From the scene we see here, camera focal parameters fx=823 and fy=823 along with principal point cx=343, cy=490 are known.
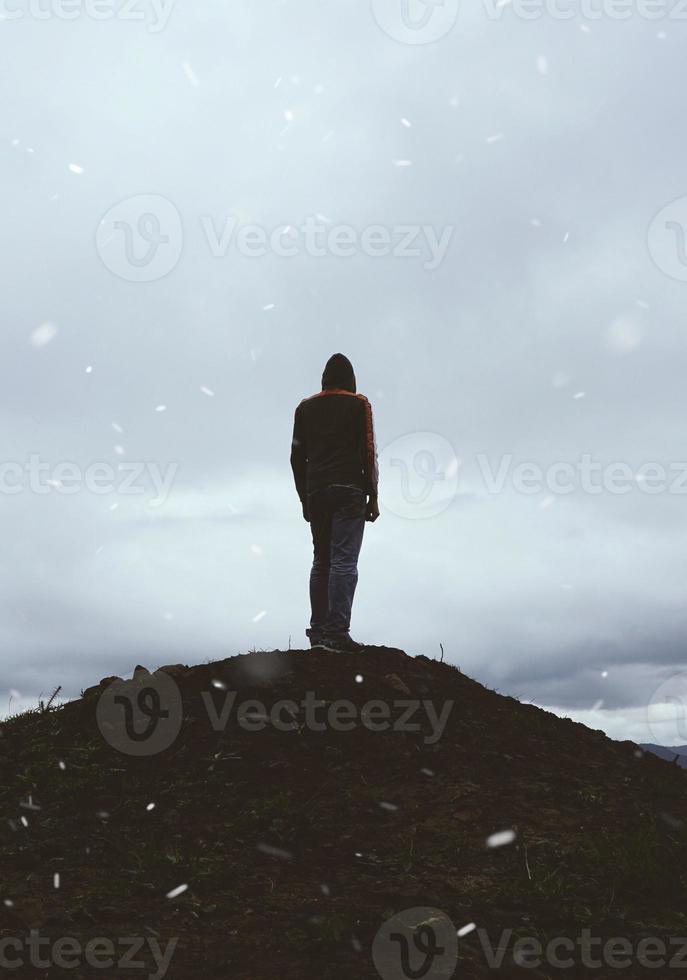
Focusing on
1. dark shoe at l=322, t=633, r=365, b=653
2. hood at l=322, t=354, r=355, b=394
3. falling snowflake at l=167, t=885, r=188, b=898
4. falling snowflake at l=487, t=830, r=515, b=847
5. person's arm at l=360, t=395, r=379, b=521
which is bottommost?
falling snowflake at l=167, t=885, r=188, b=898

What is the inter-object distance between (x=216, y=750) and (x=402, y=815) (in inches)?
65.9

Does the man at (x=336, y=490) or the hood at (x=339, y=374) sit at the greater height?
the hood at (x=339, y=374)

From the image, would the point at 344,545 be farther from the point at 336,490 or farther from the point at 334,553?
the point at 336,490

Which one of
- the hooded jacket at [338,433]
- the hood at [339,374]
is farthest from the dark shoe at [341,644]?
the hood at [339,374]

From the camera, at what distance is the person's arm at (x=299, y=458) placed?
804 centimetres

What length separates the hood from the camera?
26.2 ft

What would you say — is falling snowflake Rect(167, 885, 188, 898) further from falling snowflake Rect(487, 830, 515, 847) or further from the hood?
the hood


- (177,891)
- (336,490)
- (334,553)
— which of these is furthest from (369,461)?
(177,891)

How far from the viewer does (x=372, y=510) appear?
7598 millimetres

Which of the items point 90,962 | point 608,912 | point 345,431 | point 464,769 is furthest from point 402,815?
point 345,431

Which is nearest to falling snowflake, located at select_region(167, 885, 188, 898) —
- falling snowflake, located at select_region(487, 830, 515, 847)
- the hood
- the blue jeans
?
falling snowflake, located at select_region(487, 830, 515, 847)

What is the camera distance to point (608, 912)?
4.79m

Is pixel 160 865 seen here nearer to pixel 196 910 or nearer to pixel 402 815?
pixel 196 910

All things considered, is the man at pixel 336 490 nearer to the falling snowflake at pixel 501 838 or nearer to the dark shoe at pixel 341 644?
the dark shoe at pixel 341 644
